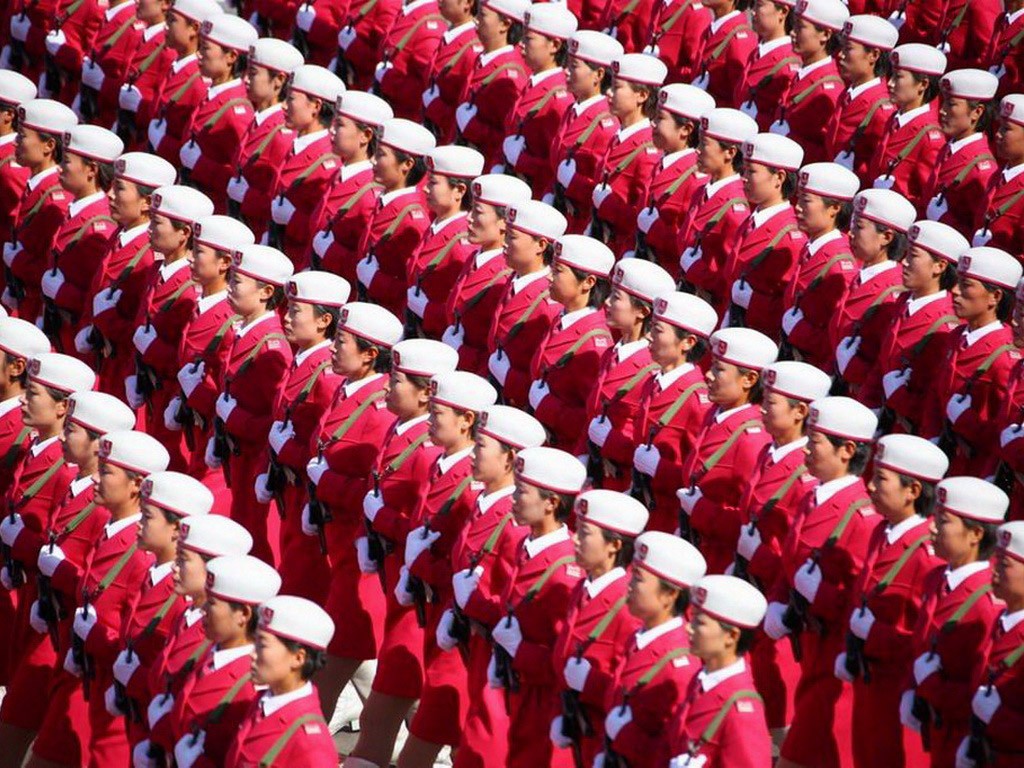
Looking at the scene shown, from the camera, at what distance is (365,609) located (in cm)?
998

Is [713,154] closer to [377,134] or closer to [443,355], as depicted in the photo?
[377,134]

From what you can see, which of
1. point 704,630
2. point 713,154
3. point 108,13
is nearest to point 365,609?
point 704,630

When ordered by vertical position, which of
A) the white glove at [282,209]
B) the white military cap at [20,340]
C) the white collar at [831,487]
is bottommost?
the white glove at [282,209]

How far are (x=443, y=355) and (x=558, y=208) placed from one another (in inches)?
113

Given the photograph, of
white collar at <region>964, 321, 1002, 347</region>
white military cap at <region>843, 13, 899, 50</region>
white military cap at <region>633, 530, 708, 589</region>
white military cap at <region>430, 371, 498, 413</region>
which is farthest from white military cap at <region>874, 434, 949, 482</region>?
white military cap at <region>843, 13, 899, 50</region>

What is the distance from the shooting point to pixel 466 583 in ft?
29.4

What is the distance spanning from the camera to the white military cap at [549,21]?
13.0m

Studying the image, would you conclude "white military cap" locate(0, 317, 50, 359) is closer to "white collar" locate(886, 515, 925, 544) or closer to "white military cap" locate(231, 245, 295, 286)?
"white military cap" locate(231, 245, 295, 286)

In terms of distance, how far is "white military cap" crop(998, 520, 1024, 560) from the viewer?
820 cm

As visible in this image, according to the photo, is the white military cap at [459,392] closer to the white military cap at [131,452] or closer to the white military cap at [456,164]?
the white military cap at [131,452]

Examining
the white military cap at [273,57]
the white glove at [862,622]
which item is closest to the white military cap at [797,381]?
the white glove at [862,622]

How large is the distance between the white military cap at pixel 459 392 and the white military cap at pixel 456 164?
7.65 feet

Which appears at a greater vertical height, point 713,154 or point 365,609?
point 713,154

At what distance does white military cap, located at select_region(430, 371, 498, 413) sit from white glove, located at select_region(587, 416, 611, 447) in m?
0.78
